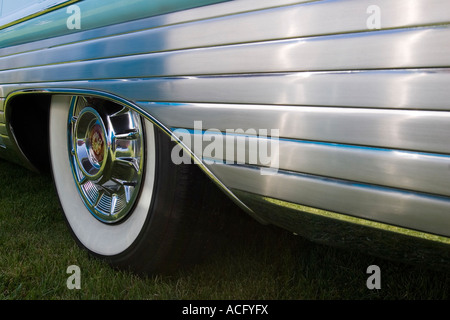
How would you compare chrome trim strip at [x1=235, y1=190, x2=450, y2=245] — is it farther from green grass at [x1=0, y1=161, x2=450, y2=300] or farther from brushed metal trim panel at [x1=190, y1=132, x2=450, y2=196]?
green grass at [x1=0, y1=161, x2=450, y2=300]

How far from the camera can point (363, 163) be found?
891mm

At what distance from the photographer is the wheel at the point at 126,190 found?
140 centimetres

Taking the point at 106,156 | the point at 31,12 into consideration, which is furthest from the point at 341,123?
the point at 31,12

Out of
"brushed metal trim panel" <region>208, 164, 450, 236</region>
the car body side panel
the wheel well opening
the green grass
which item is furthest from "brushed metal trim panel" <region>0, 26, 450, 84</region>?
the wheel well opening

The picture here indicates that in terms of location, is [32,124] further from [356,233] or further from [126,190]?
[356,233]

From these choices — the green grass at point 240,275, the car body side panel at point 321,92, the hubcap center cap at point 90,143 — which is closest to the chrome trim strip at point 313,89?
the car body side panel at point 321,92

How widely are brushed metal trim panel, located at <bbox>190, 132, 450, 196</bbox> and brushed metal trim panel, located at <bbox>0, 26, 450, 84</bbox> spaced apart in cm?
17

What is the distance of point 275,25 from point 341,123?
0.86ft

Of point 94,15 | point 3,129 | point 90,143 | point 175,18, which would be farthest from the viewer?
point 3,129

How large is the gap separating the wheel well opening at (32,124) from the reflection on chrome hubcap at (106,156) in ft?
1.03

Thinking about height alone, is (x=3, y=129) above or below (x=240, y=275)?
above

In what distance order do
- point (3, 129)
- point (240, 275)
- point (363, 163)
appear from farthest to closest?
point (3, 129)
point (240, 275)
point (363, 163)
